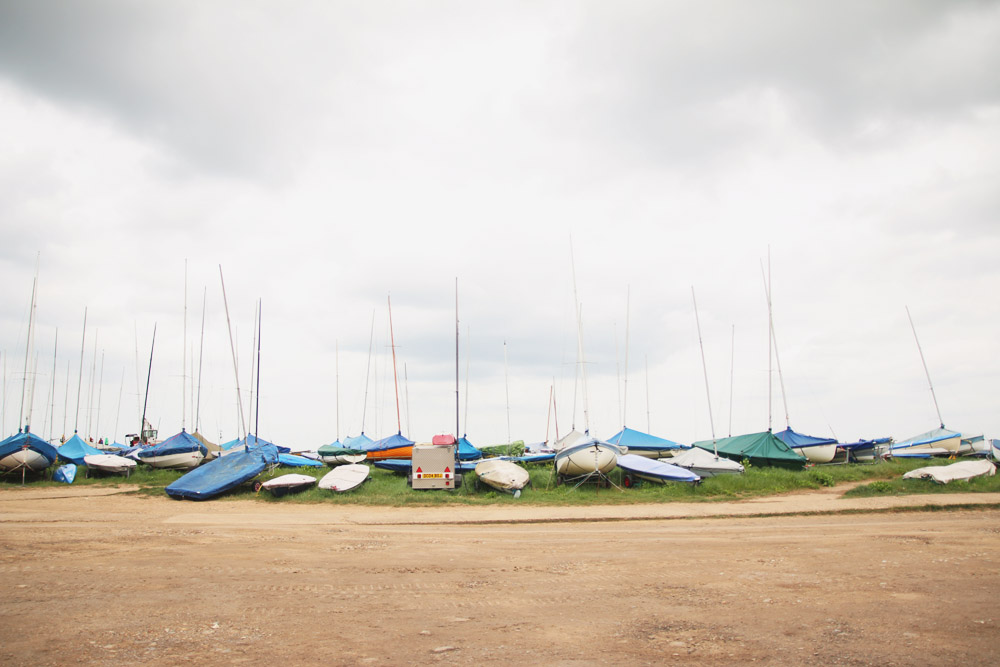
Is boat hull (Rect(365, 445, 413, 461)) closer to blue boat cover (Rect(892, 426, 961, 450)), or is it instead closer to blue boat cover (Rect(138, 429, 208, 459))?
blue boat cover (Rect(138, 429, 208, 459))

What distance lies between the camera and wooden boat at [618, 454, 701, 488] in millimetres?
23675

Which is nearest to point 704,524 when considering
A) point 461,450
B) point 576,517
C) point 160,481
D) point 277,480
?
point 576,517

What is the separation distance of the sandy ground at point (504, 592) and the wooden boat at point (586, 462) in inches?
281

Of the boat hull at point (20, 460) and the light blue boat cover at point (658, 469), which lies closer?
the light blue boat cover at point (658, 469)

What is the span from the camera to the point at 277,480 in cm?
2277

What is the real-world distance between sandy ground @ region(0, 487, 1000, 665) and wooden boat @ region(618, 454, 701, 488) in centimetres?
675

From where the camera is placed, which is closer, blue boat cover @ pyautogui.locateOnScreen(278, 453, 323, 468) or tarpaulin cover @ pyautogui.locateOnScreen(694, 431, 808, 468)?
tarpaulin cover @ pyautogui.locateOnScreen(694, 431, 808, 468)

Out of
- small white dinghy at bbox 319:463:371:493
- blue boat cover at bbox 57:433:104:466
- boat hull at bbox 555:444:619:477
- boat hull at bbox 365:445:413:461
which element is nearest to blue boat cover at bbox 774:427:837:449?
boat hull at bbox 555:444:619:477

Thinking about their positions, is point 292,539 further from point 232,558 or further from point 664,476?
point 664,476

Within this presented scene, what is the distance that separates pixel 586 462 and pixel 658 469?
276 cm

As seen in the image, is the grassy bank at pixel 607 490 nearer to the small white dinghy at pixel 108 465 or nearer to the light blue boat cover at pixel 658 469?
the light blue boat cover at pixel 658 469

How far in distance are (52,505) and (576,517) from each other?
55.4ft

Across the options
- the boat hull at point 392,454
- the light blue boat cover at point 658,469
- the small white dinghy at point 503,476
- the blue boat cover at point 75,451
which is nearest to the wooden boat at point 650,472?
the light blue boat cover at point 658,469

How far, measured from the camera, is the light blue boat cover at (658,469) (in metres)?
23.7
